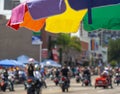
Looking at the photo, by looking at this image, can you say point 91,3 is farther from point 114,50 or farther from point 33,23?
point 114,50

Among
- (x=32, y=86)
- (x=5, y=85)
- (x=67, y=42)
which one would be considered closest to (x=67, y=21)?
(x=32, y=86)

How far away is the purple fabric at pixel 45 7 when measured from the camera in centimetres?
730

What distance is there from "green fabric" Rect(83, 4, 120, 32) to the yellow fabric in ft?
1.51

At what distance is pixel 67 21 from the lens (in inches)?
318

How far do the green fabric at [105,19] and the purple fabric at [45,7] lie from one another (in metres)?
1.01

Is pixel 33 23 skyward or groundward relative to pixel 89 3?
groundward

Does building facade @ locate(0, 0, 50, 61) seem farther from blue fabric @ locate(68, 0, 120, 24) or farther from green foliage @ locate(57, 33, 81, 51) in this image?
blue fabric @ locate(68, 0, 120, 24)

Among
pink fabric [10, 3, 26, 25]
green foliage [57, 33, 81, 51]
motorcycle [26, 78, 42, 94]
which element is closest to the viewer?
pink fabric [10, 3, 26, 25]

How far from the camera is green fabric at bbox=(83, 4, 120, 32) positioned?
319 inches

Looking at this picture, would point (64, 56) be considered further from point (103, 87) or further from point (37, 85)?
point (37, 85)

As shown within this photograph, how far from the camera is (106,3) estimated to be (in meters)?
6.96

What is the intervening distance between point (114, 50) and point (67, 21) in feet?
354

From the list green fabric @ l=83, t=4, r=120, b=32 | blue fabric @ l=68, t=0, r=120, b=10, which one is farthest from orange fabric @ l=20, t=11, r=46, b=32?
blue fabric @ l=68, t=0, r=120, b=10

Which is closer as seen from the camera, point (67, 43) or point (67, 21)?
point (67, 21)
